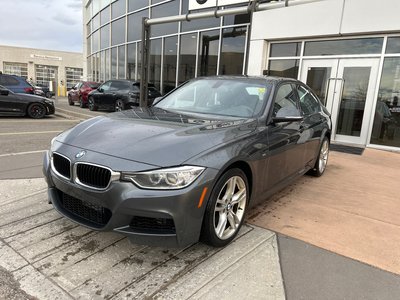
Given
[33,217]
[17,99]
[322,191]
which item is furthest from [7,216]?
[17,99]

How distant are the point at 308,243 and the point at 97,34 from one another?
2691 centimetres

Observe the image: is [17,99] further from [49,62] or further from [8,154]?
[49,62]

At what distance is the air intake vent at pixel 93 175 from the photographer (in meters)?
2.52

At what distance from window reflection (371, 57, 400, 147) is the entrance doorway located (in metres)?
0.21

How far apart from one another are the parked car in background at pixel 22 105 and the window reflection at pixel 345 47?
988cm

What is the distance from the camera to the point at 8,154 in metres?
6.32

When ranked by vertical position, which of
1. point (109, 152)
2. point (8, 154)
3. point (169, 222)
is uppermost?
point (109, 152)

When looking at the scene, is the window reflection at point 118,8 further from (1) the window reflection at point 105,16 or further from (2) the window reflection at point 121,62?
(2) the window reflection at point 121,62

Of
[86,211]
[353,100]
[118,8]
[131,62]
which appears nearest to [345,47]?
[353,100]

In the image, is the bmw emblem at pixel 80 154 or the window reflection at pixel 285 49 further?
the window reflection at pixel 285 49

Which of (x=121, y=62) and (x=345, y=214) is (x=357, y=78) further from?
(x=121, y=62)

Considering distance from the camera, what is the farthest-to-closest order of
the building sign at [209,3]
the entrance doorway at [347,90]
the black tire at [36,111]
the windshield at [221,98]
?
the black tire at [36,111] < the building sign at [209,3] < the entrance doorway at [347,90] < the windshield at [221,98]

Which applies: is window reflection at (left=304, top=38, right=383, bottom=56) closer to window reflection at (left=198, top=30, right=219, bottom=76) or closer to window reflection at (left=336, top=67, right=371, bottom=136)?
window reflection at (left=336, top=67, right=371, bottom=136)

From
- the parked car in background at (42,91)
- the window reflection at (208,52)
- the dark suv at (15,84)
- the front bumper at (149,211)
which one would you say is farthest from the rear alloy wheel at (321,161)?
the parked car in background at (42,91)
